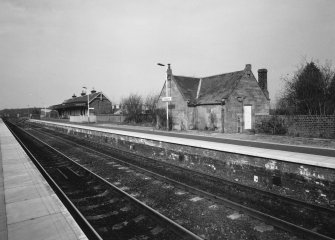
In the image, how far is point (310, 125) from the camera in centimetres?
1822

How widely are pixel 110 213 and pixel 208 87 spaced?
2591 centimetres

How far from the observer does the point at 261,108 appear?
2902 cm

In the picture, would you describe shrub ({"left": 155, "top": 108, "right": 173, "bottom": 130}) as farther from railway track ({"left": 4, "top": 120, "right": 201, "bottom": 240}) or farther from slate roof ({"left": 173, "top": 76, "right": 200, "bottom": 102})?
railway track ({"left": 4, "top": 120, "right": 201, "bottom": 240})

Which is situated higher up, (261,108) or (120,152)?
(261,108)

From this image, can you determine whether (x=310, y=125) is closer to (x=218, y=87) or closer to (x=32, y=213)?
(x=218, y=87)

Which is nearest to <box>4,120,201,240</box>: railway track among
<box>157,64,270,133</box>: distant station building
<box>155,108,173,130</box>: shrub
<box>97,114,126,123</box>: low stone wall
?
<box>157,64,270,133</box>: distant station building

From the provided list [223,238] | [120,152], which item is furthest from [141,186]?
[120,152]

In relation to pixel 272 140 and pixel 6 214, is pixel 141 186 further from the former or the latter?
pixel 272 140

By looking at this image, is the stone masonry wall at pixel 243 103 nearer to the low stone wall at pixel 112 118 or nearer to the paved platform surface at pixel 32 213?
the paved platform surface at pixel 32 213

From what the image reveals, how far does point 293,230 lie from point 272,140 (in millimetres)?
13106

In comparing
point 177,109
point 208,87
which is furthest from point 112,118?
point 208,87

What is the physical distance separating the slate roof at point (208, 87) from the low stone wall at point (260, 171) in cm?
1413

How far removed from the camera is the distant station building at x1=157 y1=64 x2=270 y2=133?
84.9ft

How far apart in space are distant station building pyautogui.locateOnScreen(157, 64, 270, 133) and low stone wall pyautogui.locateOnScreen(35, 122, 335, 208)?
1276 cm
